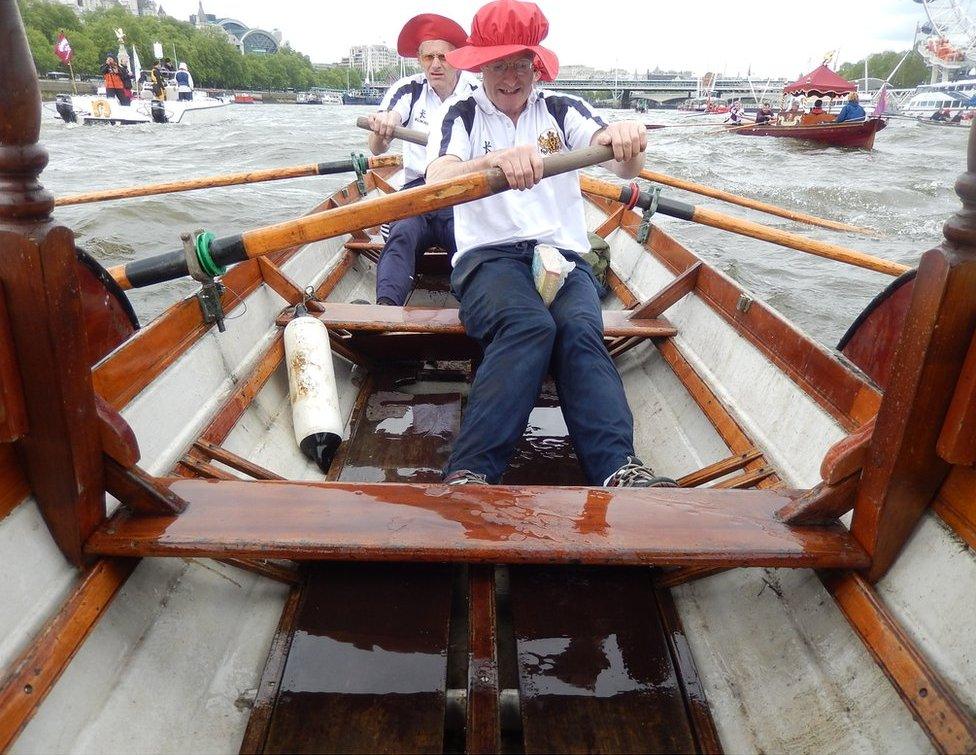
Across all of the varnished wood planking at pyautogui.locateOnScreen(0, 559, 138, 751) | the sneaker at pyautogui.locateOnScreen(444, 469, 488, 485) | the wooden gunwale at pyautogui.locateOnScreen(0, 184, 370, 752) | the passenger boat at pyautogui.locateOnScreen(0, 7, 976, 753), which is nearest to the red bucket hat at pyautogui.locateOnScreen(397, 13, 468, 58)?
the passenger boat at pyautogui.locateOnScreen(0, 7, 976, 753)

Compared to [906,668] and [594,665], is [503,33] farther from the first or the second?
[906,668]

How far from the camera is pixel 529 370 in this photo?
249cm

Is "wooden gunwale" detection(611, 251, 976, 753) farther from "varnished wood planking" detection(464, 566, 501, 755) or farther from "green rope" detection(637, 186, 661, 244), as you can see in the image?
"green rope" detection(637, 186, 661, 244)

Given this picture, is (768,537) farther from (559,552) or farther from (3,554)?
(3,554)

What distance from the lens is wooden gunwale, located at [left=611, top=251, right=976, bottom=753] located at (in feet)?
4.25

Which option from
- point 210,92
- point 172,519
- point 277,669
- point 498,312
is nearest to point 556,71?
point 498,312

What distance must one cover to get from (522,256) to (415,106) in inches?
120

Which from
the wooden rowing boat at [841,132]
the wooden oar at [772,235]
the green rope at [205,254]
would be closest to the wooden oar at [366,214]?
the green rope at [205,254]

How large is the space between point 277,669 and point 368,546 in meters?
0.48

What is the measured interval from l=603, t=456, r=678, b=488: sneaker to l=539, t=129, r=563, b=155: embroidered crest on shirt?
1.62 m

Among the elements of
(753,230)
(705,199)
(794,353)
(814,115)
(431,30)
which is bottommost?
(705,199)

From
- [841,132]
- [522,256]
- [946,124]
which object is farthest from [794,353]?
[946,124]

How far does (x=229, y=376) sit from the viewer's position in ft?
9.66

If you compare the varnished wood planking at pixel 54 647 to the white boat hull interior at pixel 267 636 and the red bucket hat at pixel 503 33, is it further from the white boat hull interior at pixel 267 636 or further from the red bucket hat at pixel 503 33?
the red bucket hat at pixel 503 33
